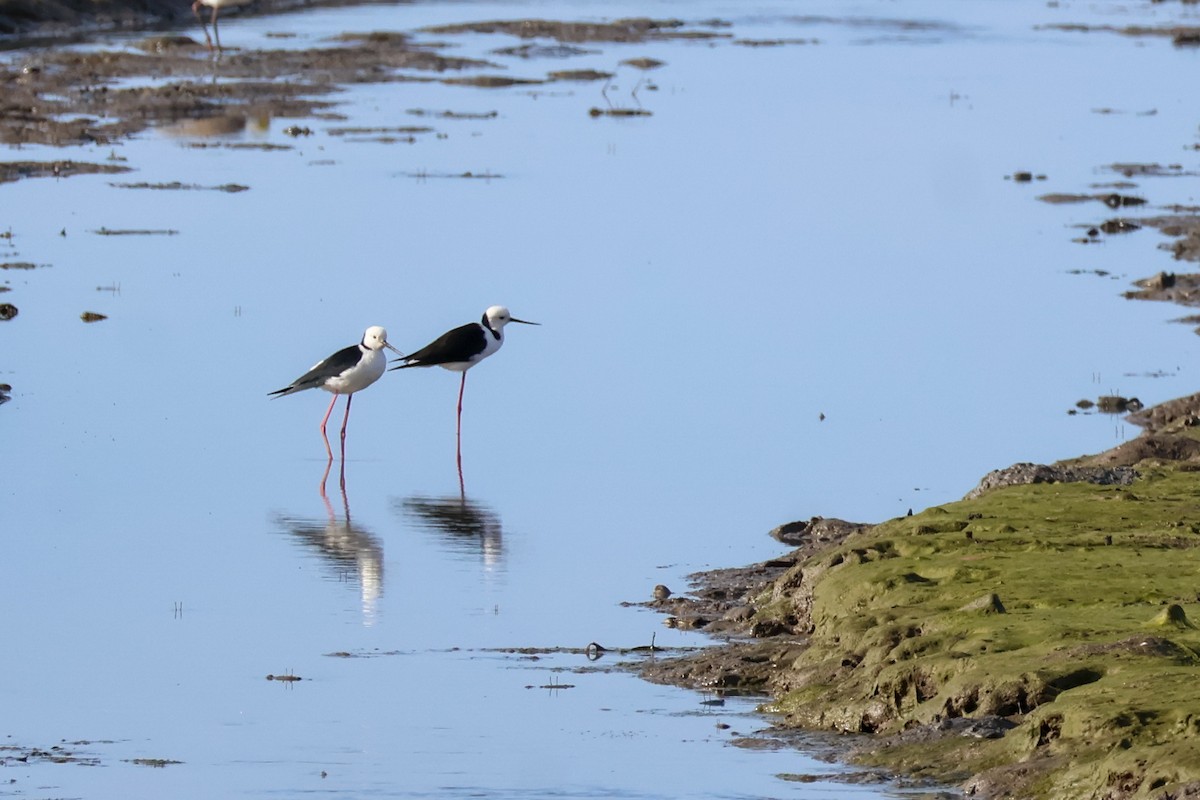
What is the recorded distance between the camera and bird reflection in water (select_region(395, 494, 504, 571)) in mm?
13922

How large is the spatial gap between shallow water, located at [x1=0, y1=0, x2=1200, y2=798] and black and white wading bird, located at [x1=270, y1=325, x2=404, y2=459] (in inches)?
15.6

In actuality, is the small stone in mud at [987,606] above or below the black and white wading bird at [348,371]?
below

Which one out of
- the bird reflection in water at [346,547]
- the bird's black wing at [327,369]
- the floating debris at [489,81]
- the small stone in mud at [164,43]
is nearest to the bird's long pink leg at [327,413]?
Result: the bird's black wing at [327,369]

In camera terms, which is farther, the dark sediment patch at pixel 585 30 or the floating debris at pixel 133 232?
the dark sediment patch at pixel 585 30

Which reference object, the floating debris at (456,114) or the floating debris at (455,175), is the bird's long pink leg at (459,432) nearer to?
the floating debris at (455,175)

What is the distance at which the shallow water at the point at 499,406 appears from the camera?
1021 centimetres

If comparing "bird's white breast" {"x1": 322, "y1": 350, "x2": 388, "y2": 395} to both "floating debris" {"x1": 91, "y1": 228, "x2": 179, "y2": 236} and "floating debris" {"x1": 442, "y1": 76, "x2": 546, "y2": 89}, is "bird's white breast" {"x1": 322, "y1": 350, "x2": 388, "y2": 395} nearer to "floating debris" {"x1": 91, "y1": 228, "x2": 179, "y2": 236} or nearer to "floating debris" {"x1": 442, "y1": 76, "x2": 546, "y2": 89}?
"floating debris" {"x1": 91, "y1": 228, "x2": 179, "y2": 236}

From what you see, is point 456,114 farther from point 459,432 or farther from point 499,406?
point 459,432

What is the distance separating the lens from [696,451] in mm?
16641

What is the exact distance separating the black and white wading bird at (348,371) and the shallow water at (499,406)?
40cm

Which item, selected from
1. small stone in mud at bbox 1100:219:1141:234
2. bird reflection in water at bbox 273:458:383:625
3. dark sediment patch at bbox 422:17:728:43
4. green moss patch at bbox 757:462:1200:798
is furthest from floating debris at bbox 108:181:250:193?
dark sediment patch at bbox 422:17:728:43

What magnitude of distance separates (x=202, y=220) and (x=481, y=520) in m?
13.8

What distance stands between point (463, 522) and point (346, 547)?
40.1 inches

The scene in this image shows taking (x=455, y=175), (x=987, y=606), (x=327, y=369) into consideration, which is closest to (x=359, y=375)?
(x=327, y=369)
